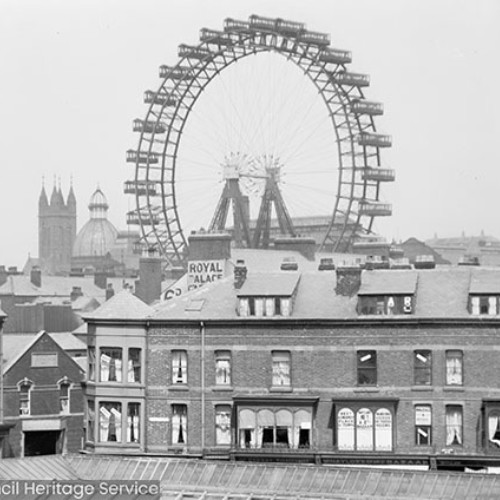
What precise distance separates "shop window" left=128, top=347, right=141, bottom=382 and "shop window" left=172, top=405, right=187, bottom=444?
212 centimetres

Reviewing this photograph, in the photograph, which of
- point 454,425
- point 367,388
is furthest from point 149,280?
point 454,425

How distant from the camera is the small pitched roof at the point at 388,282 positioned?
178ft

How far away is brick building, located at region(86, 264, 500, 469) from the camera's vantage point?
52.8 metres

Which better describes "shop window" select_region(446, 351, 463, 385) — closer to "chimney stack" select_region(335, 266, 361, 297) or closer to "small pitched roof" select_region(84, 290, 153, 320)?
"chimney stack" select_region(335, 266, 361, 297)

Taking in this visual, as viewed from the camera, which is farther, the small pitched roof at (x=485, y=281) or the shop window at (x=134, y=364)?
the shop window at (x=134, y=364)

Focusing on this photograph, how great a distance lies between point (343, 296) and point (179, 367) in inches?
291

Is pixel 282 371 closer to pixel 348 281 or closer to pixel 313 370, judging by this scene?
pixel 313 370

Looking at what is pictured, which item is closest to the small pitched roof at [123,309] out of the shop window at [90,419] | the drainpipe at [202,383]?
the drainpipe at [202,383]

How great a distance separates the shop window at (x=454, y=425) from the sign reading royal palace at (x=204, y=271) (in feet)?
85.7

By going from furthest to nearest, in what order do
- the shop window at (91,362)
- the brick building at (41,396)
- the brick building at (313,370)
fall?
the brick building at (41,396), the shop window at (91,362), the brick building at (313,370)

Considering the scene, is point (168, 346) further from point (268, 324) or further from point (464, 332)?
point (464, 332)

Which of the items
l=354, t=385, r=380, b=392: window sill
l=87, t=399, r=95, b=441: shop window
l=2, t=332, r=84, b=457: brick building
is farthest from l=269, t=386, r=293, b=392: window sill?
l=2, t=332, r=84, b=457: brick building

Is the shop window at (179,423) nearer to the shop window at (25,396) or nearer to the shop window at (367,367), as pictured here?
the shop window at (367,367)

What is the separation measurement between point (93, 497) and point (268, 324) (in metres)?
18.4
